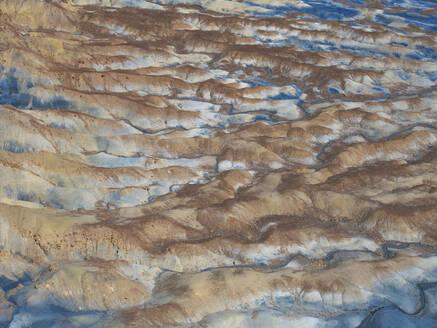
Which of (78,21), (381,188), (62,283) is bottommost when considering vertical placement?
(62,283)

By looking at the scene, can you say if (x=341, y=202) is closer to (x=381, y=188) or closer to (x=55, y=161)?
(x=381, y=188)

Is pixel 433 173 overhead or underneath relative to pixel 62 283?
overhead

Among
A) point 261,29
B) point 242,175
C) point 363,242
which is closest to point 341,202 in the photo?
point 363,242

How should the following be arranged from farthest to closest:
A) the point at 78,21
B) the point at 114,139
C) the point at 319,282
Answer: the point at 78,21 < the point at 114,139 < the point at 319,282

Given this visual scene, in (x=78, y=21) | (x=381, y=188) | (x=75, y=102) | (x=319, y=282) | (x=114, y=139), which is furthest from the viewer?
(x=78, y=21)

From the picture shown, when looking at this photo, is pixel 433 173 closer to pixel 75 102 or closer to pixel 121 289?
pixel 121 289

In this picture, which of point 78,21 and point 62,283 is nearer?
point 62,283

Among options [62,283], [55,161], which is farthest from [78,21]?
[62,283]
